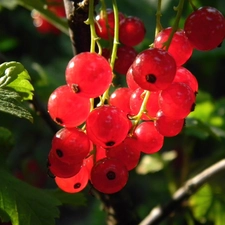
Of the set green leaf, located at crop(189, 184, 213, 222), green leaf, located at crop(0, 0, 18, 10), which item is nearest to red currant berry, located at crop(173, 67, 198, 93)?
green leaf, located at crop(189, 184, 213, 222)

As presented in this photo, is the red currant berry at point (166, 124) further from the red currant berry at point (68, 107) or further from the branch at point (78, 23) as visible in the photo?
the branch at point (78, 23)

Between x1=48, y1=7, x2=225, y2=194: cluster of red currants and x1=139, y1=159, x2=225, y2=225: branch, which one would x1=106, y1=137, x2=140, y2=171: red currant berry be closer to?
x1=48, y1=7, x2=225, y2=194: cluster of red currants

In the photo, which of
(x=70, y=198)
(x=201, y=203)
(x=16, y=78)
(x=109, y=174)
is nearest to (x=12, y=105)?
(x=16, y=78)

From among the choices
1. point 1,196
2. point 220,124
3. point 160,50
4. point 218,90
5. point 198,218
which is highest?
point 160,50

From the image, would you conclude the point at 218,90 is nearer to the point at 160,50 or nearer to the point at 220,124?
the point at 220,124

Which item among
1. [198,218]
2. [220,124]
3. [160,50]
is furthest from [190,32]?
[198,218]

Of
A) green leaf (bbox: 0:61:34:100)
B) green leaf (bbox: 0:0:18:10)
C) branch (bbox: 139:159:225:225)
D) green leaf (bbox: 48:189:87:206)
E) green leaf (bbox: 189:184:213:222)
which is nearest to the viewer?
green leaf (bbox: 0:61:34:100)
